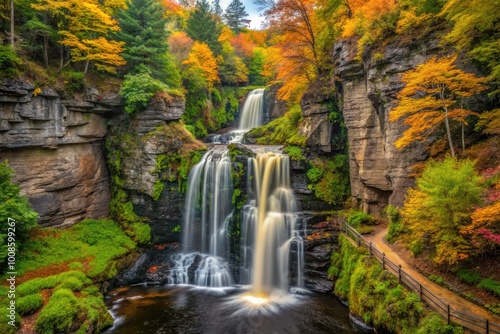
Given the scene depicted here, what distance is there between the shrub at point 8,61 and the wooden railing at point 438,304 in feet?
64.9

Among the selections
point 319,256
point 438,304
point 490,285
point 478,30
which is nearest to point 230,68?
point 319,256

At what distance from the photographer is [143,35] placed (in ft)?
70.0

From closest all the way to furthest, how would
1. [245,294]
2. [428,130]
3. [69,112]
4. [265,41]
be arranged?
[428,130], [245,294], [69,112], [265,41]

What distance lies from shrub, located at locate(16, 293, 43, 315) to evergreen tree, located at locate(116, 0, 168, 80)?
1545 cm

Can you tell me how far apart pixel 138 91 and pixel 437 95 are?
17.5 metres

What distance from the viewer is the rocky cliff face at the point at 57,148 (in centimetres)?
1590

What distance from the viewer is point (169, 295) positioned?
1575 centimetres

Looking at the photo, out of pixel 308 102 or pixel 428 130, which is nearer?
pixel 428 130

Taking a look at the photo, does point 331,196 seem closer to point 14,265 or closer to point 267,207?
point 267,207

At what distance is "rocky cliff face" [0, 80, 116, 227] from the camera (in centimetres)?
1590

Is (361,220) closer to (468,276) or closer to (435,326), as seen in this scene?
(468,276)

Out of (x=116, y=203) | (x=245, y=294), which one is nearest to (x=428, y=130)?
(x=245, y=294)

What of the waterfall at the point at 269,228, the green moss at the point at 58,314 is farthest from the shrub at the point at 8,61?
the waterfall at the point at 269,228

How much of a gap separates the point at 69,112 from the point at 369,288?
63.7ft
